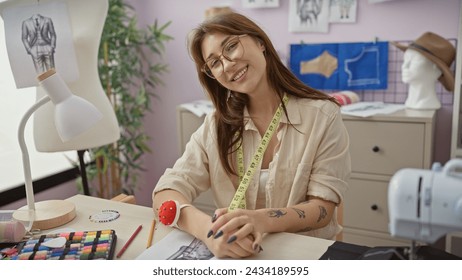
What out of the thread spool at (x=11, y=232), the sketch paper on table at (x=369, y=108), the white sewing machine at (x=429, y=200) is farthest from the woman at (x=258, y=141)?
the sketch paper on table at (x=369, y=108)

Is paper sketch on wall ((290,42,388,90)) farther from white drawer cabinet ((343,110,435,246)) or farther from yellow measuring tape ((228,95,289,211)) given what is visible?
yellow measuring tape ((228,95,289,211))

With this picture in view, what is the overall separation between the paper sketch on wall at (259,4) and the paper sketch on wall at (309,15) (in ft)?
0.35

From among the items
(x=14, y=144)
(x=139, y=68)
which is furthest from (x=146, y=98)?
(x=14, y=144)

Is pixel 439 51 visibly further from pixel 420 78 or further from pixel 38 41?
pixel 38 41

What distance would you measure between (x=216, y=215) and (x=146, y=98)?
1.93m

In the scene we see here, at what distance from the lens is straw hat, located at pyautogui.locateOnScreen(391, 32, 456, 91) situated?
2.24m

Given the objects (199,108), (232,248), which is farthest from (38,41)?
(199,108)

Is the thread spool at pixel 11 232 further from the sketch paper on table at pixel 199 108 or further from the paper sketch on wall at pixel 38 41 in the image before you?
the sketch paper on table at pixel 199 108

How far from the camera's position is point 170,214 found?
1.16 metres

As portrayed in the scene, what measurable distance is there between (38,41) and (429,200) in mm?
1316

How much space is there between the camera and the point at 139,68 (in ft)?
10.3

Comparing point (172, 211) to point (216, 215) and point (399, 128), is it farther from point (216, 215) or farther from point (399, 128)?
point (399, 128)

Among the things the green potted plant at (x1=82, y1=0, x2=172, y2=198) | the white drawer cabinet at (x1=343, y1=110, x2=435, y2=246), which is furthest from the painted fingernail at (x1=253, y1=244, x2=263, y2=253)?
the green potted plant at (x1=82, y1=0, x2=172, y2=198)
